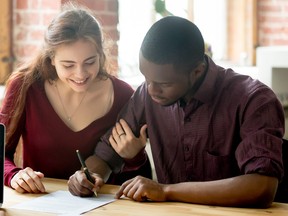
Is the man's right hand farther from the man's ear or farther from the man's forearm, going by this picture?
the man's ear

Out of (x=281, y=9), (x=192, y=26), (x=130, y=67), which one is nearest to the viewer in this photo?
(x=192, y=26)

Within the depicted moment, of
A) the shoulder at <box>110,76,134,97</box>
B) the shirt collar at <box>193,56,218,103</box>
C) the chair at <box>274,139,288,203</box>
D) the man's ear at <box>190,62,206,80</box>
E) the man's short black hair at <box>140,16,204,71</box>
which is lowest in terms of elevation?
the chair at <box>274,139,288,203</box>

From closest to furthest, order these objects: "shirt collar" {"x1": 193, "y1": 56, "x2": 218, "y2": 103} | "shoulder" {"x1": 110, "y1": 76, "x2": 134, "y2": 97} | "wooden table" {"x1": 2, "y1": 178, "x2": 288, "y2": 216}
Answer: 1. "wooden table" {"x1": 2, "y1": 178, "x2": 288, "y2": 216}
2. "shirt collar" {"x1": 193, "y1": 56, "x2": 218, "y2": 103}
3. "shoulder" {"x1": 110, "y1": 76, "x2": 134, "y2": 97}

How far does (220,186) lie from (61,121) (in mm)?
795

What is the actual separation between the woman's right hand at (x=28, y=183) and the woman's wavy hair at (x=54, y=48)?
0.32 metres

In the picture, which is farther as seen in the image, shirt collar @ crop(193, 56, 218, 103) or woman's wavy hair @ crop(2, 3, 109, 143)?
woman's wavy hair @ crop(2, 3, 109, 143)

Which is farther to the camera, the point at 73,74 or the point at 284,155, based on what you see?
the point at 73,74

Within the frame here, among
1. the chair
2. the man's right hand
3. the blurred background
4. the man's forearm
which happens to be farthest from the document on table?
the blurred background

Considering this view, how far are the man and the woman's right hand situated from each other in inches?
4.4

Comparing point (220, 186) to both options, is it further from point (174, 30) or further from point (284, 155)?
point (174, 30)

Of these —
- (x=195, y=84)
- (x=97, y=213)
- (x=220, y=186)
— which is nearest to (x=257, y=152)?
(x=220, y=186)

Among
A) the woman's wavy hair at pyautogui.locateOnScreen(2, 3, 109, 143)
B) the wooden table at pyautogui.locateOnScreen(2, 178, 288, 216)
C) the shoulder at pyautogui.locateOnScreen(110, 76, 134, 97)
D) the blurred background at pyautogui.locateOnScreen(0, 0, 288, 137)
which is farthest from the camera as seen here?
the blurred background at pyautogui.locateOnScreen(0, 0, 288, 137)

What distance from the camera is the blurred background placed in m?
3.69

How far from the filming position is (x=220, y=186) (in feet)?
7.08
